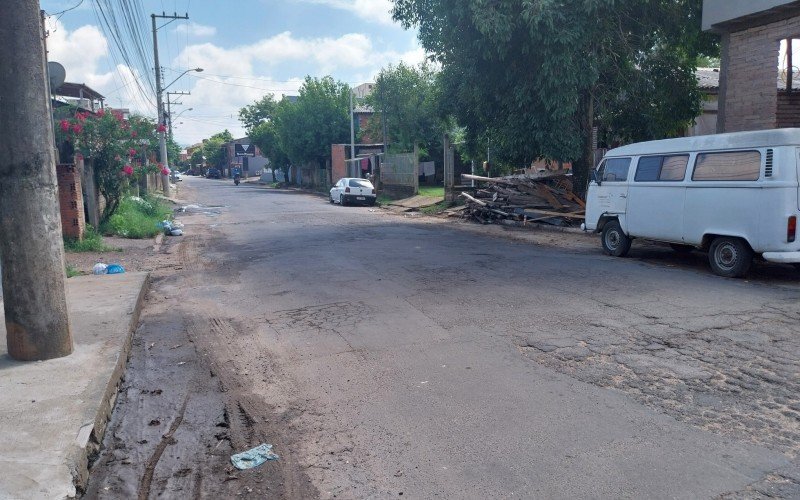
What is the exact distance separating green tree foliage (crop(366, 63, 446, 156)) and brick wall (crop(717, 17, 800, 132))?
22955 millimetres

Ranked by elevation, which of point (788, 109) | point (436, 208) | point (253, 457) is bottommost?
point (253, 457)

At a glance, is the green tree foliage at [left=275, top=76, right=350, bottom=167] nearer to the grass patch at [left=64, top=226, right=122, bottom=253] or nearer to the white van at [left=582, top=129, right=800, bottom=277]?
the grass patch at [left=64, top=226, right=122, bottom=253]

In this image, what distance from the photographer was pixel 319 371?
597cm

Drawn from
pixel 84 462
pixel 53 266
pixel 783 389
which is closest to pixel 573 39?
pixel 783 389

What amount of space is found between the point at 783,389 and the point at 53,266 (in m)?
6.36

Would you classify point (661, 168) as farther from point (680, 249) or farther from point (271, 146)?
point (271, 146)

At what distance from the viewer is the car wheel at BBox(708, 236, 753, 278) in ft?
31.0

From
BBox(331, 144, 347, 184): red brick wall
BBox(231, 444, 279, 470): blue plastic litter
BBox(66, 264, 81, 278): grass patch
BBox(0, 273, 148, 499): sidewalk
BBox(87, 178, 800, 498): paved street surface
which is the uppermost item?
BBox(331, 144, 347, 184): red brick wall

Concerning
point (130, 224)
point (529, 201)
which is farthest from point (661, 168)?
point (130, 224)

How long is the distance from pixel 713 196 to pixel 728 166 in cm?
50

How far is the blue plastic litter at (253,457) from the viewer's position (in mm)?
4199

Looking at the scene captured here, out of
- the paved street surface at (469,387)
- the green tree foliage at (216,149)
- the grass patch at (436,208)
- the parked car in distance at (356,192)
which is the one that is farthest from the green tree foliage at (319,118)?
the green tree foliage at (216,149)

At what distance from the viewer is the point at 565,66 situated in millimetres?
15820

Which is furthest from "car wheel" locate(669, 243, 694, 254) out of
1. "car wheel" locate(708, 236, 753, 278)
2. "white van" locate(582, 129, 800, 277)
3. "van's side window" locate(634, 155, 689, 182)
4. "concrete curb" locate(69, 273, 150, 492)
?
"concrete curb" locate(69, 273, 150, 492)
